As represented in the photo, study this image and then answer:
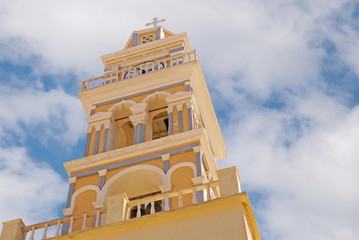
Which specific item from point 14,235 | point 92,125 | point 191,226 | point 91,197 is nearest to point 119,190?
point 91,197

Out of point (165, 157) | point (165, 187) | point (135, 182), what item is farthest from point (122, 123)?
point (165, 187)

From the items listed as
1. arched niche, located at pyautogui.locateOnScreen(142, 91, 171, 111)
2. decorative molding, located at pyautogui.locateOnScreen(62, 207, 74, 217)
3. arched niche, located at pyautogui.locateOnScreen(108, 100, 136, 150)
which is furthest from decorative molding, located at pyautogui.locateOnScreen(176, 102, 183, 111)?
decorative molding, located at pyautogui.locateOnScreen(62, 207, 74, 217)

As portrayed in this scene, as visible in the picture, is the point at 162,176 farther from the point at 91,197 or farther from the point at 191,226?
the point at 191,226

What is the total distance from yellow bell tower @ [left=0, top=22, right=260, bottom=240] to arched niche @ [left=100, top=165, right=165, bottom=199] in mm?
27

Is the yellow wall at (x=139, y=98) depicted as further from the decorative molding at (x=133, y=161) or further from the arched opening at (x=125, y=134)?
the decorative molding at (x=133, y=161)

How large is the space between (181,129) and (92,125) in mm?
3169

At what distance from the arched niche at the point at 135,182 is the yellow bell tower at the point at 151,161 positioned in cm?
3

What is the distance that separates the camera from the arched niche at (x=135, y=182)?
16641 mm

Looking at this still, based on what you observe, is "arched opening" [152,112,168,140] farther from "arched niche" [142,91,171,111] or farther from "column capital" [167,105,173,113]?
"column capital" [167,105,173,113]

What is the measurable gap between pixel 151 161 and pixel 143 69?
5284mm

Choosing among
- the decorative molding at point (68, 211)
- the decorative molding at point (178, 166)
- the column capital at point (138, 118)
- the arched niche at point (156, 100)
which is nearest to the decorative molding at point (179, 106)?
the arched niche at point (156, 100)

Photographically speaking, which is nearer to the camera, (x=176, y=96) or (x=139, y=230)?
(x=139, y=230)

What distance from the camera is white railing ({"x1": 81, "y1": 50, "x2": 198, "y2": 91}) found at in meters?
20.8

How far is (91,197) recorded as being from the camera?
54.2ft
